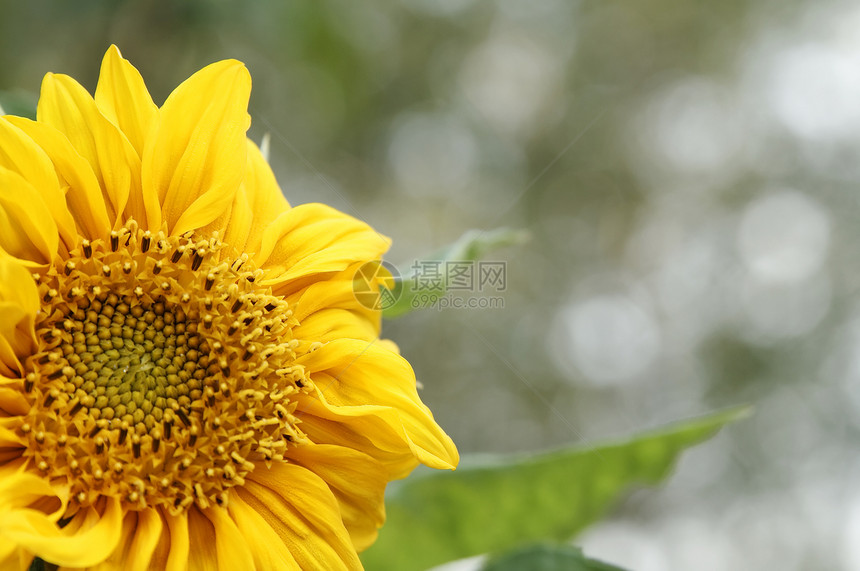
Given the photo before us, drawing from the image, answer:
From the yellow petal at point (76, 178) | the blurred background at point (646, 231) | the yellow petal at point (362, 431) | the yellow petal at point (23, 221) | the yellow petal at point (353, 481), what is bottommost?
the yellow petal at point (353, 481)

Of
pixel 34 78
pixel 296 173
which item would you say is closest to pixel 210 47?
pixel 34 78

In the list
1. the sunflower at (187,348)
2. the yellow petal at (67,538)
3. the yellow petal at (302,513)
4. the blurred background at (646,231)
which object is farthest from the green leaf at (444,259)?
the blurred background at (646,231)

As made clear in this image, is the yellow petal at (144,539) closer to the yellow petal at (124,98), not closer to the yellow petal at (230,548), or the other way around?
the yellow petal at (230,548)

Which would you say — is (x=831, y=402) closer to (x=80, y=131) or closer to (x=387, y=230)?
(x=387, y=230)

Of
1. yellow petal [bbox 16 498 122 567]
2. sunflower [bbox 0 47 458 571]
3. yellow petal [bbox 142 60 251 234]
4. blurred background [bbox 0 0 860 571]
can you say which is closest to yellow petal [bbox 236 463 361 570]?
sunflower [bbox 0 47 458 571]

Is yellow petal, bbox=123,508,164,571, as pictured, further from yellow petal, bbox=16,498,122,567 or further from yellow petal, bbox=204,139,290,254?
yellow petal, bbox=204,139,290,254

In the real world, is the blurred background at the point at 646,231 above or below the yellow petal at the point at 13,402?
above

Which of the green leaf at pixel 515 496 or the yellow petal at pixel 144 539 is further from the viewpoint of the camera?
the green leaf at pixel 515 496

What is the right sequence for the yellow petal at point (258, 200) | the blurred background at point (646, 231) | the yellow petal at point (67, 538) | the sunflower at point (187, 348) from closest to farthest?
the yellow petal at point (67, 538), the sunflower at point (187, 348), the yellow petal at point (258, 200), the blurred background at point (646, 231)
